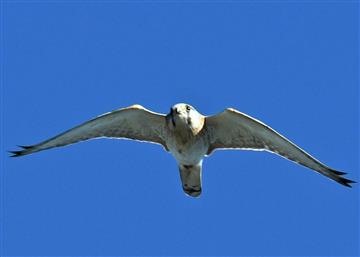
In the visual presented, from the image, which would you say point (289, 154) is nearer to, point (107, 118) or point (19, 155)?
point (107, 118)

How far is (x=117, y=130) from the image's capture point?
20812 mm

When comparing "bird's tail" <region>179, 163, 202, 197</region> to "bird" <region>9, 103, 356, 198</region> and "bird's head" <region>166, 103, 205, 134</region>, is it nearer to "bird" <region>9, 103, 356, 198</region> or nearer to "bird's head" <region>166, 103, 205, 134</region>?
"bird" <region>9, 103, 356, 198</region>

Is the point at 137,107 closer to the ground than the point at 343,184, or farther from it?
farther from it

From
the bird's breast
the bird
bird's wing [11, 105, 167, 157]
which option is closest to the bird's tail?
the bird

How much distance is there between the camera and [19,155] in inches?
820

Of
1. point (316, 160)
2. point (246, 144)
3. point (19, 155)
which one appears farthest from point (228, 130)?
point (19, 155)

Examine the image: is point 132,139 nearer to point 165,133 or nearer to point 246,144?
point 165,133

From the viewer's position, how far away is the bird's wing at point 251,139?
19781mm

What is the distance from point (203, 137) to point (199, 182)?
891mm

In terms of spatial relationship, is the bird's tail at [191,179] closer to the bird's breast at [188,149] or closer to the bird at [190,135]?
the bird at [190,135]

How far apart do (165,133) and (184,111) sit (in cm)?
88

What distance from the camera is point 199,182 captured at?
67.2 feet

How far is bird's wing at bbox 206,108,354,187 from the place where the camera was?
64.9 feet

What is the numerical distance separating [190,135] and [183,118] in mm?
406
